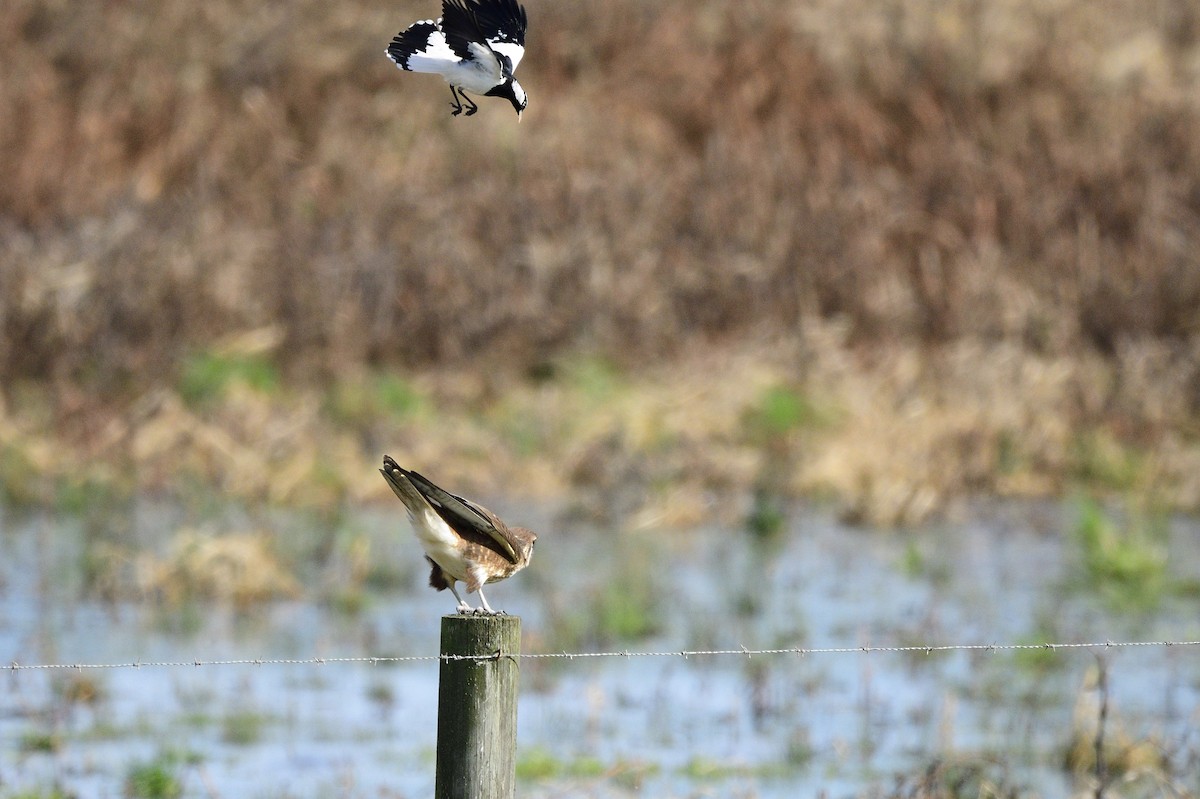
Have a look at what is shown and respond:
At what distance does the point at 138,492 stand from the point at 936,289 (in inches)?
321

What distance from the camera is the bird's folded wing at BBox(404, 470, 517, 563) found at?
15.4 ft

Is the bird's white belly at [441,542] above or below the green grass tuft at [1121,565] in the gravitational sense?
below

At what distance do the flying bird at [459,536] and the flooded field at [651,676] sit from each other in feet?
4.16

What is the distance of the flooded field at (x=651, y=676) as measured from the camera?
767cm

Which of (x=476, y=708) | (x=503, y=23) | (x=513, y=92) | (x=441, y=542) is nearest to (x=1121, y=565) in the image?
(x=503, y=23)

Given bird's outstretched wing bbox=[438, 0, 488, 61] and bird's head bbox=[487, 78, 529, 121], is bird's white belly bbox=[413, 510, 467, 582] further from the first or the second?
bird's outstretched wing bbox=[438, 0, 488, 61]

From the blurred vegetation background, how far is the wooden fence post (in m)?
8.61

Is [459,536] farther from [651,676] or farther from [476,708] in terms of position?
[651,676]

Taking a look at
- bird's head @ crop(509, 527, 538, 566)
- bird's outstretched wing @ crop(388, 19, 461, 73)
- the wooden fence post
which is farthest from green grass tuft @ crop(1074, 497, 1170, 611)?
the wooden fence post

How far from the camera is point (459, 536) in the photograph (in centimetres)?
495

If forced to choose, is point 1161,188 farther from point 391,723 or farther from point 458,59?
point 458,59

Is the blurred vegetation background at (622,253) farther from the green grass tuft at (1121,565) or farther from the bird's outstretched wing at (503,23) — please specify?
the bird's outstretched wing at (503,23)

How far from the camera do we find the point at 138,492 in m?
13.2

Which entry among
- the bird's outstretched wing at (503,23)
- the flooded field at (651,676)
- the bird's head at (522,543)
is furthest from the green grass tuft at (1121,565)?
the bird's outstretched wing at (503,23)
